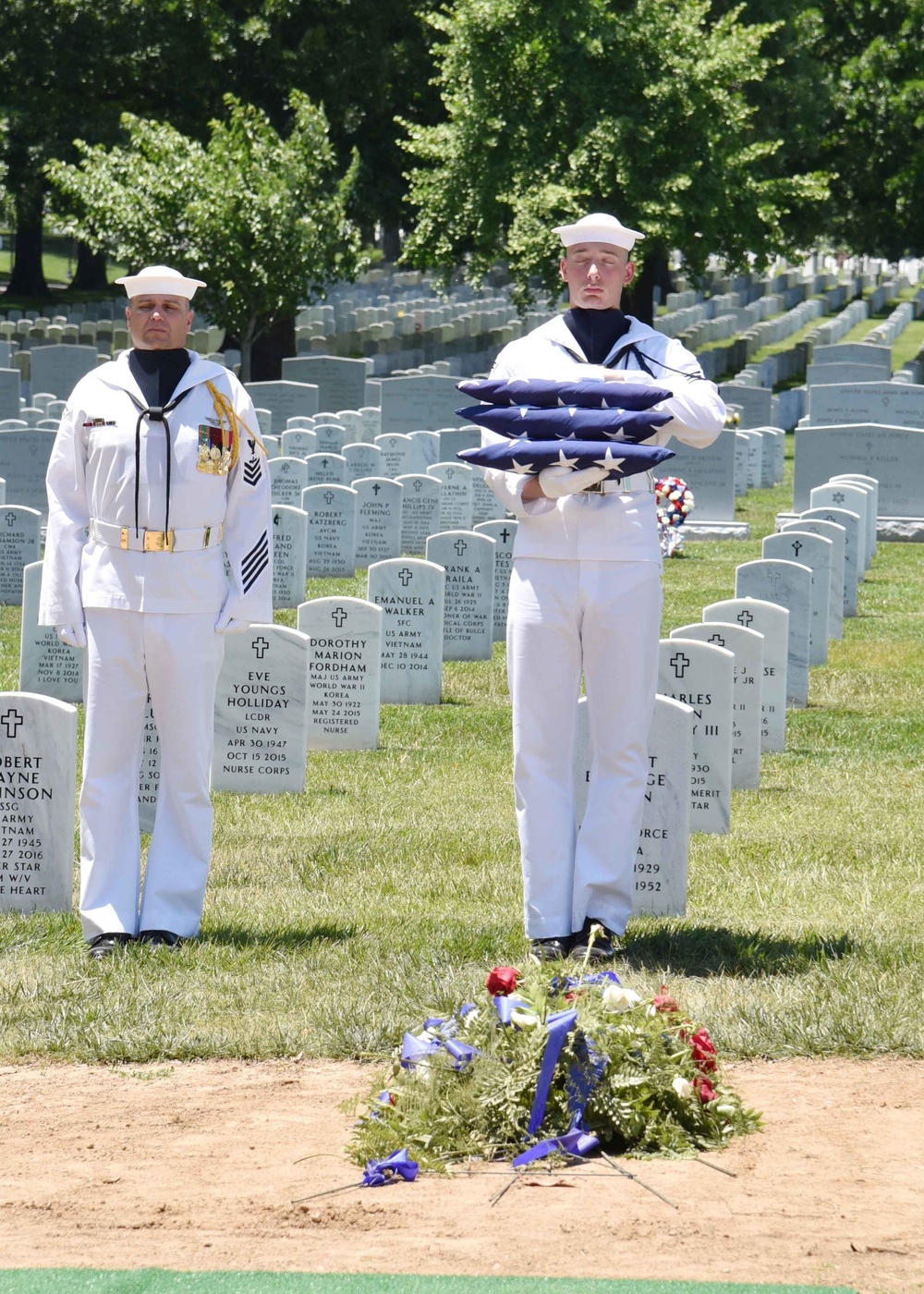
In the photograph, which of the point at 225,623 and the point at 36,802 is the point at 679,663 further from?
the point at 36,802

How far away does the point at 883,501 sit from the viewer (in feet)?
65.5

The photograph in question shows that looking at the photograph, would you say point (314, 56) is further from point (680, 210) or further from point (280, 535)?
point (280, 535)

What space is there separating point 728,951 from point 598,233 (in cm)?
234

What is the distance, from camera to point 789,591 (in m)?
10.9

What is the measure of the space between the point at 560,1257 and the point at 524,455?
2.54 m

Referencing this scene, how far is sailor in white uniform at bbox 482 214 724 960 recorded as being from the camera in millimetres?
5609

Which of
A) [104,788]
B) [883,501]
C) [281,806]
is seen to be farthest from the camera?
[883,501]

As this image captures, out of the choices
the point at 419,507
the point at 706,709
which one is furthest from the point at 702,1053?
the point at 419,507

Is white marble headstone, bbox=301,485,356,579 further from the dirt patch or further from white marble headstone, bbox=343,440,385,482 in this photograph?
the dirt patch

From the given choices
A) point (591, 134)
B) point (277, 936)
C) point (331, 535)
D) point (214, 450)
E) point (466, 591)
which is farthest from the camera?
point (591, 134)

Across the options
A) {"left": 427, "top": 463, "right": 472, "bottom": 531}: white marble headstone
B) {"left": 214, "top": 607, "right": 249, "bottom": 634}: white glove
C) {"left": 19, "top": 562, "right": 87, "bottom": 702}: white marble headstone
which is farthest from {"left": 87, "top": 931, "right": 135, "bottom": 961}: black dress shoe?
{"left": 427, "top": 463, "right": 472, "bottom": 531}: white marble headstone

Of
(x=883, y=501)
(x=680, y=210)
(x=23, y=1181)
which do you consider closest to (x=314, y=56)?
(x=680, y=210)

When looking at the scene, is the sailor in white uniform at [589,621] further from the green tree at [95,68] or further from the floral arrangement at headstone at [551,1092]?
the green tree at [95,68]

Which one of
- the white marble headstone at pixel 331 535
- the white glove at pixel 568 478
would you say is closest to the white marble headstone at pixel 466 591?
the white marble headstone at pixel 331 535
